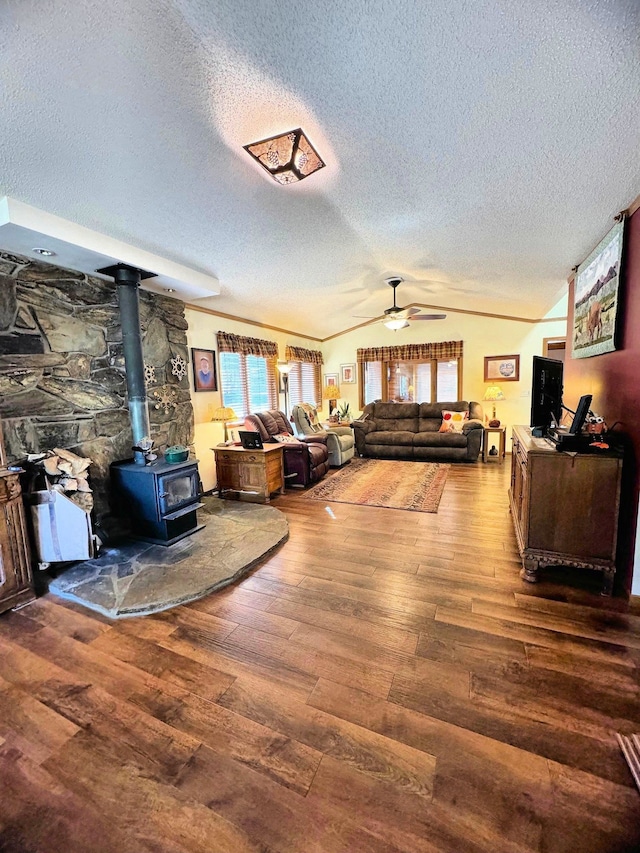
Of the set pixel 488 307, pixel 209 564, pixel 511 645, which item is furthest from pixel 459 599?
pixel 488 307

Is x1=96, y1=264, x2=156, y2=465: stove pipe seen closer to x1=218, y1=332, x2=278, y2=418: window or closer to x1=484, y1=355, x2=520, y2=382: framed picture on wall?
x1=218, y1=332, x2=278, y2=418: window

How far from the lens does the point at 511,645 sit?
1.85 metres

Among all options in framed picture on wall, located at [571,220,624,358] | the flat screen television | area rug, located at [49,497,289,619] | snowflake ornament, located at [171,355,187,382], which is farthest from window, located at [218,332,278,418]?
framed picture on wall, located at [571,220,624,358]

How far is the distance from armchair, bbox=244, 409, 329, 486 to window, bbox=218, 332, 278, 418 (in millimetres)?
405

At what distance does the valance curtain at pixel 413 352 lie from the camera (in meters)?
6.91

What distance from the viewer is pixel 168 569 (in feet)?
8.69

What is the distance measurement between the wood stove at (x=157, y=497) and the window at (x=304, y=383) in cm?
366

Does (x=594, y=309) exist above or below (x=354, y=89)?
below

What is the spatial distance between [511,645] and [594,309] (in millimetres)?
2583

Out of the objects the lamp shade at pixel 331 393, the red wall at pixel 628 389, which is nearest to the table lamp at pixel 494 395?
the lamp shade at pixel 331 393

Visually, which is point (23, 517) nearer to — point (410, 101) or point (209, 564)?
point (209, 564)

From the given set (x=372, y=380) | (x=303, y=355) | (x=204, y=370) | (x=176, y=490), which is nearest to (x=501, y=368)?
(x=372, y=380)

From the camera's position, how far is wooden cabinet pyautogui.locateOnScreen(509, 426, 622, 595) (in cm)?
225

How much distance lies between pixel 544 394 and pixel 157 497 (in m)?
3.37
